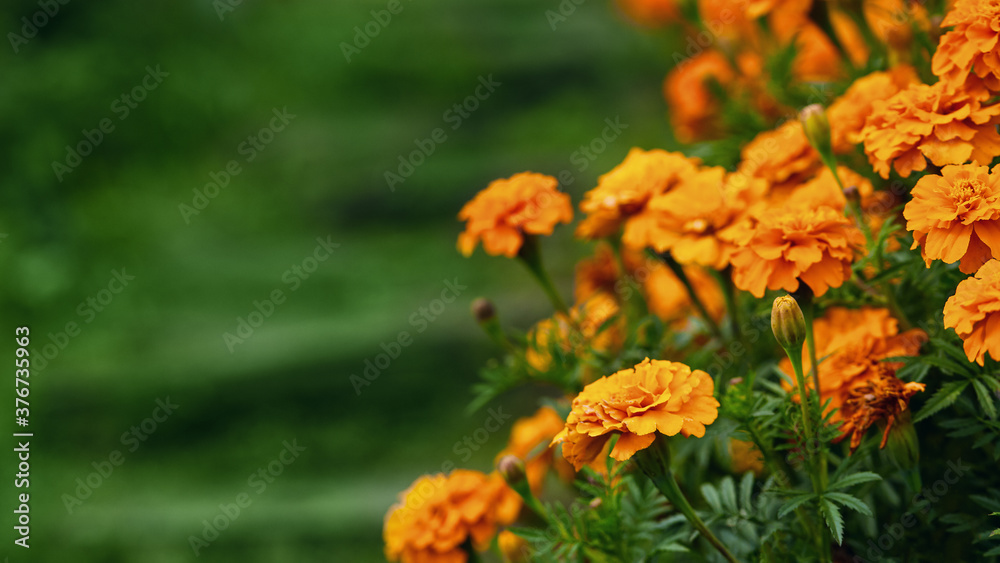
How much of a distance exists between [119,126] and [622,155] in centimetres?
227

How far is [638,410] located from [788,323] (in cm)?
20

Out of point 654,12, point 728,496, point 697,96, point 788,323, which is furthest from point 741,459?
point 654,12

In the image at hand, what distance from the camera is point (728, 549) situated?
108cm

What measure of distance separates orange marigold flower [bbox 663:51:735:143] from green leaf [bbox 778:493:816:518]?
3.09 ft

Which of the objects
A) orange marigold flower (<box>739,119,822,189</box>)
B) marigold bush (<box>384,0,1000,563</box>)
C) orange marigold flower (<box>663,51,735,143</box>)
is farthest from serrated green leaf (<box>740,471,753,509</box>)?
orange marigold flower (<box>663,51,735,143</box>)

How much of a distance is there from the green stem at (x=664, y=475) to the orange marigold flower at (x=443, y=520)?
344mm

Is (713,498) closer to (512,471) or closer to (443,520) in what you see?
(512,471)

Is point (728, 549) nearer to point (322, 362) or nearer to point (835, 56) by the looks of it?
point (835, 56)

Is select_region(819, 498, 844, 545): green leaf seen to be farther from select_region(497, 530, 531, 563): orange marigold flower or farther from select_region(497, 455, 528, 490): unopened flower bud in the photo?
select_region(497, 530, 531, 563): orange marigold flower

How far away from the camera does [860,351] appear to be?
A: 1057 millimetres

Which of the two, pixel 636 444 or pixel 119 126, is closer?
pixel 636 444

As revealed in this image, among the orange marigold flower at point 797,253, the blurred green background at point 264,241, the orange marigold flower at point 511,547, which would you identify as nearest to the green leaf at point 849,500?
the orange marigold flower at point 797,253

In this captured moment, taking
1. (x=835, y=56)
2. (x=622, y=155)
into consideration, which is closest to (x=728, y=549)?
(x=835, y=56)

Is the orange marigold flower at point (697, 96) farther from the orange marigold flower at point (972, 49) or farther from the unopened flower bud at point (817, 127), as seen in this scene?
the orange marigold flower at point (972, 49)
